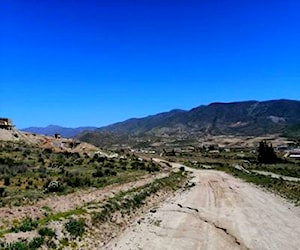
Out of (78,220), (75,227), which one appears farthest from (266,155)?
(75,227)

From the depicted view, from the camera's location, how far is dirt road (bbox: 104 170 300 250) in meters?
23.2

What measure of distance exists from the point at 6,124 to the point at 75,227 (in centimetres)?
7215

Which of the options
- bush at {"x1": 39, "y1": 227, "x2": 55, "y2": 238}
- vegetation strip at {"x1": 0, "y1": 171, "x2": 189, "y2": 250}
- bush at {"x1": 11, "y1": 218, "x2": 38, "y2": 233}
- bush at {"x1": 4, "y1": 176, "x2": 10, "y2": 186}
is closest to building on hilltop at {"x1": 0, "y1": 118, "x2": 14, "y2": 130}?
bush at {"x1": 4, "y1": 176, "x2": 10, "y2": 186}

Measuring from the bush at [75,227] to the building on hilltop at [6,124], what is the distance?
70065 millimetres

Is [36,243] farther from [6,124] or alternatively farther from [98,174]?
[6,124]

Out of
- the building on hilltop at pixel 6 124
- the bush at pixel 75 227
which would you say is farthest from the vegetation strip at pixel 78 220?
the building on hilltop at pixel 6 124

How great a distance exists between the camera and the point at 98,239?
24203 mm

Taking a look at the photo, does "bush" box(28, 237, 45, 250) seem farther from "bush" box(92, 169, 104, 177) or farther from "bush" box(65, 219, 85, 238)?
"bush" box(92, 169, 104, 177)

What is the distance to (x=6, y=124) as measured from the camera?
9125 cm

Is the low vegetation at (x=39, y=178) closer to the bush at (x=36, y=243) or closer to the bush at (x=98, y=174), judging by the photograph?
the bush at (x=98, y=174)

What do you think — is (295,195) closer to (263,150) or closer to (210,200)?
(210,200)

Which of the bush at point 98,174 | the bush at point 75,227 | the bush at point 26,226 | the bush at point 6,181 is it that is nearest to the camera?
the bush at point 26,226

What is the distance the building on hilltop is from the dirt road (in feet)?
189

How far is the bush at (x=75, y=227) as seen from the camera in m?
23.1
